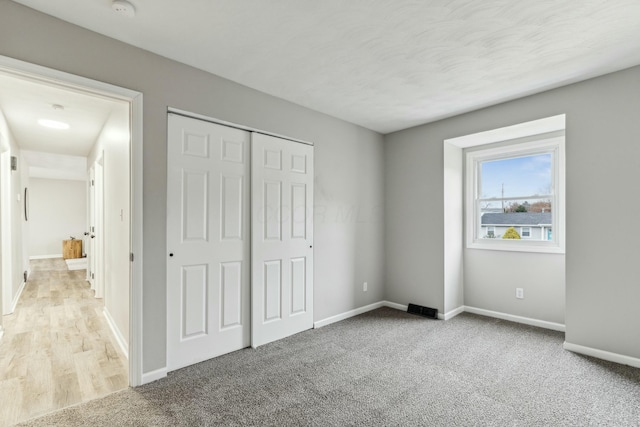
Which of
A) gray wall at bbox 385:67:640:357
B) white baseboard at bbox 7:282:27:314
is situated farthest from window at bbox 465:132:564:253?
white baseboard at bbox 7:282:27:314

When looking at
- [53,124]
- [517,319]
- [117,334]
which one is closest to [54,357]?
[117,334]

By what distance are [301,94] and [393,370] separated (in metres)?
2.75

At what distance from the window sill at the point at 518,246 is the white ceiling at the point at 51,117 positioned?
4.37 m

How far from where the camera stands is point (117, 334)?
331 cm

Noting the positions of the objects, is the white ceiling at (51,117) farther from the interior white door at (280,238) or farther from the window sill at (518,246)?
the window sill at (518,246)

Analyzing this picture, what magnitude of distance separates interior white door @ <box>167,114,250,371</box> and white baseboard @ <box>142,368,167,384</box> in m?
0.07

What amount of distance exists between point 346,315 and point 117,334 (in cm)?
258

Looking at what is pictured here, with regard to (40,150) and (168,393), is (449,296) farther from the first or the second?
(40,150)

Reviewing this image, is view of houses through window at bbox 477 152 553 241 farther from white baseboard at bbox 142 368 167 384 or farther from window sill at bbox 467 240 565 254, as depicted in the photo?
white baseboard at bbox 142 368 167 384

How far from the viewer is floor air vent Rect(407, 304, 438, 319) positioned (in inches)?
157

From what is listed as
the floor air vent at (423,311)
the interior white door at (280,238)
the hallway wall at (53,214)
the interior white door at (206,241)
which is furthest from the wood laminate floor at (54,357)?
the hallway wall at (53,214)

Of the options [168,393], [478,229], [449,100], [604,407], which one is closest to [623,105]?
[449,100]

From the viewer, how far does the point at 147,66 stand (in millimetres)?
2426

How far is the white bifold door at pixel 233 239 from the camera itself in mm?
2617
